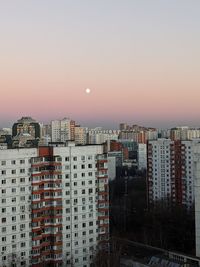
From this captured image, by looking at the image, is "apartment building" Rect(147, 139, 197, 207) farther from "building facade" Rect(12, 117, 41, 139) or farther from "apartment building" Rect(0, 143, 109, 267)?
"building facade" Rect(12, 117, 41, 139)

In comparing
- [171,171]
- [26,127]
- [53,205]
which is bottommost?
[53,205]

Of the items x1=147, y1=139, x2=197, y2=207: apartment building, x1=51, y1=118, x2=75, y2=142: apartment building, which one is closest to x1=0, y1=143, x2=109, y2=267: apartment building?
x1=147, y1=139, x2=197, y2=207: apartment building

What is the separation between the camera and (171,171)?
46.0ft

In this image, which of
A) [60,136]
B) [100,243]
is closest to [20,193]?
[100,243]

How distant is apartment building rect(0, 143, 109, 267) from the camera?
24.0ft

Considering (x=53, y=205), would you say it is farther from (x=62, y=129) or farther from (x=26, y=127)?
(x=62, y=129)

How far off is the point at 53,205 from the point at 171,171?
279 inches

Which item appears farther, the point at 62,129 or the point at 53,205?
the point at 62,129

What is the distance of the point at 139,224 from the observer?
494 inches

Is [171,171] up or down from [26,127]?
down


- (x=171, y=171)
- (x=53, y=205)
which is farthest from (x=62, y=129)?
(x=53, y=205)

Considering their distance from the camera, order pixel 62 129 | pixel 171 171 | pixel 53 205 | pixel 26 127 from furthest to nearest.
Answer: pixel 62 129
pixel 26 127
pixel 171 171
pixel 53 205

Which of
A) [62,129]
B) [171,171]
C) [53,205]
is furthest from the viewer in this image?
[62,129]

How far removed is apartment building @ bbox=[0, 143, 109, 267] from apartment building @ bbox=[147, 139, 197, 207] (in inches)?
230
